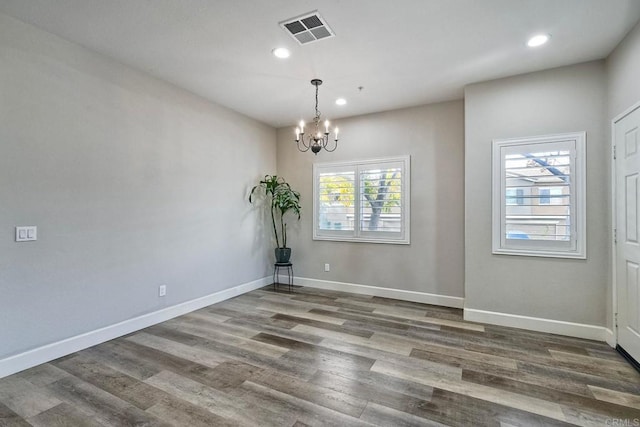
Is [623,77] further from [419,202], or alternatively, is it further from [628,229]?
[419,202]

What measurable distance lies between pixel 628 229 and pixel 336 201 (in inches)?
142

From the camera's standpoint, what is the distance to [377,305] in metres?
4.50

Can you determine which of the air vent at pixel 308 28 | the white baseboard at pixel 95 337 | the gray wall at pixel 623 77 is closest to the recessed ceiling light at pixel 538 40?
the gray wall at pixel 623 77

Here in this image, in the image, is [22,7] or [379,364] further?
[379,364]

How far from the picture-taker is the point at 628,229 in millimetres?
2863

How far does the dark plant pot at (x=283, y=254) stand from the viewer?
546cm

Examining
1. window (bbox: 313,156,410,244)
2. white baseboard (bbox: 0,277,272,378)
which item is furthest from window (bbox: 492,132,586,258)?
white baseboard (bbox: 0,277,272,378)

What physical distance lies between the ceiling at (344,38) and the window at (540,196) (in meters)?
0.91

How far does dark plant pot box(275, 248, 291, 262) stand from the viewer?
5457 millimetres

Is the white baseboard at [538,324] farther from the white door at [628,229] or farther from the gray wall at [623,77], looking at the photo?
the white door at [628,229]

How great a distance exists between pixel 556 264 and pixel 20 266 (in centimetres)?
532

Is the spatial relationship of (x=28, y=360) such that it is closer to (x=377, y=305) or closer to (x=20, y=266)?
(x=20, y=266)

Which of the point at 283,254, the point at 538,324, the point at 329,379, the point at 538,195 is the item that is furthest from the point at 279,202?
the point at 538,324

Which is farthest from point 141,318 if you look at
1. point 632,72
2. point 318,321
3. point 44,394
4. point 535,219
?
point 632,72
